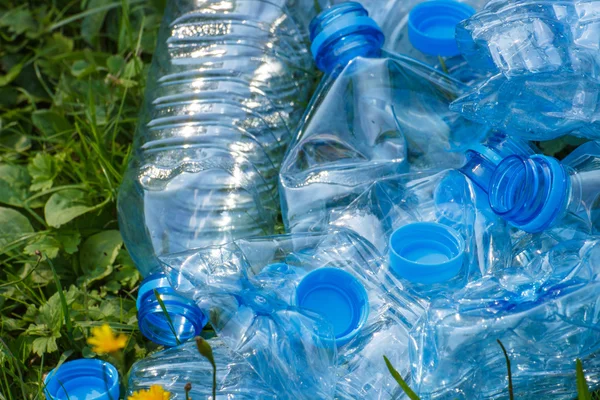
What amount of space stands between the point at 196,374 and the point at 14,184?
1091 mm

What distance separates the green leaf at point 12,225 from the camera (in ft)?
8.48

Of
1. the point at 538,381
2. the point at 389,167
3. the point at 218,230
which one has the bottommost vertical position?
the point at 538,381

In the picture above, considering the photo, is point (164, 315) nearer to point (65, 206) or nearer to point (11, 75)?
point (65, 206)

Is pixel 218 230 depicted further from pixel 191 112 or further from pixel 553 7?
pixel 553 7

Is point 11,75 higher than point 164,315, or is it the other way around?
point 11,75

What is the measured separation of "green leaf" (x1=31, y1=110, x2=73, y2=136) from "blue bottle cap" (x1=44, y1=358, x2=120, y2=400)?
1082mm

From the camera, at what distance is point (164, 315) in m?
2.08

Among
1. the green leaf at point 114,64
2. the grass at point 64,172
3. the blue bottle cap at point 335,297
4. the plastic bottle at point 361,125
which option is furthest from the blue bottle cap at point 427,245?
the green leaf at point 114,64

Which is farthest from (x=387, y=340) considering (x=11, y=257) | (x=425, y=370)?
(x=11, y=257)

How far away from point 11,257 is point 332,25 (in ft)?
4.01

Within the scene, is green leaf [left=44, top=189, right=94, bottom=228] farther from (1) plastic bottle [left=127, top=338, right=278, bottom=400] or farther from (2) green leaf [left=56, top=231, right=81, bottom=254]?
(1) plastic bottle [left=127, top=338, right=278, bottom=400]

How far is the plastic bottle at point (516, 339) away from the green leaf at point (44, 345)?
1.01m

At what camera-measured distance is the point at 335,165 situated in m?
2.43

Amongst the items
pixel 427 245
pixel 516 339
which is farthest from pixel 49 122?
pixel 516 339
